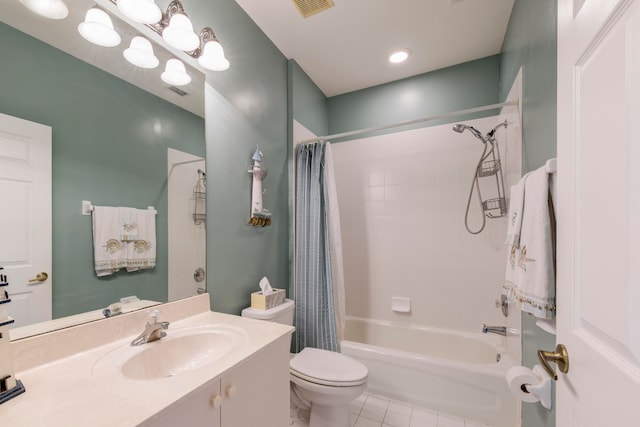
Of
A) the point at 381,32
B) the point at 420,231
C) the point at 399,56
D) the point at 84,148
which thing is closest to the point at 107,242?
the point at 84,148

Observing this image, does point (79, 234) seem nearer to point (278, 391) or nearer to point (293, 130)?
point (278, 391)

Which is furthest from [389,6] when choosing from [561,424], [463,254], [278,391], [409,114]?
[278,391]

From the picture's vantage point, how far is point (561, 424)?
2.06 feet

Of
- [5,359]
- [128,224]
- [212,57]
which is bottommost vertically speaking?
[5,359]

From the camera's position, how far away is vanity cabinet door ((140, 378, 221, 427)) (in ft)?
1.91

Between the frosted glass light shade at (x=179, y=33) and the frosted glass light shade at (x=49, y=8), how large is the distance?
0.35 m

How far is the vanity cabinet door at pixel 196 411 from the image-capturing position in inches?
22.9

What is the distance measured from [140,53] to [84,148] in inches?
19.7

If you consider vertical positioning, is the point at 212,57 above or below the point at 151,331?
above

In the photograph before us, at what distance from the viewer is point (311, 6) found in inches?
62.8

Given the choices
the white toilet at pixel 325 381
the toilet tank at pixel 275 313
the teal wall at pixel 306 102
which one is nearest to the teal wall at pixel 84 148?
the toilet tank at pixel 275 313

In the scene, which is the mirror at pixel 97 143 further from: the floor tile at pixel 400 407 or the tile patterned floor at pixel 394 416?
the floor tile at pixel 400 407

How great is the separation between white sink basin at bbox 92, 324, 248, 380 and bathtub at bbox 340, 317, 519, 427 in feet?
3.70

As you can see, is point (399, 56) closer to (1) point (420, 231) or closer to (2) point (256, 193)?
(1) point (420, 231)
